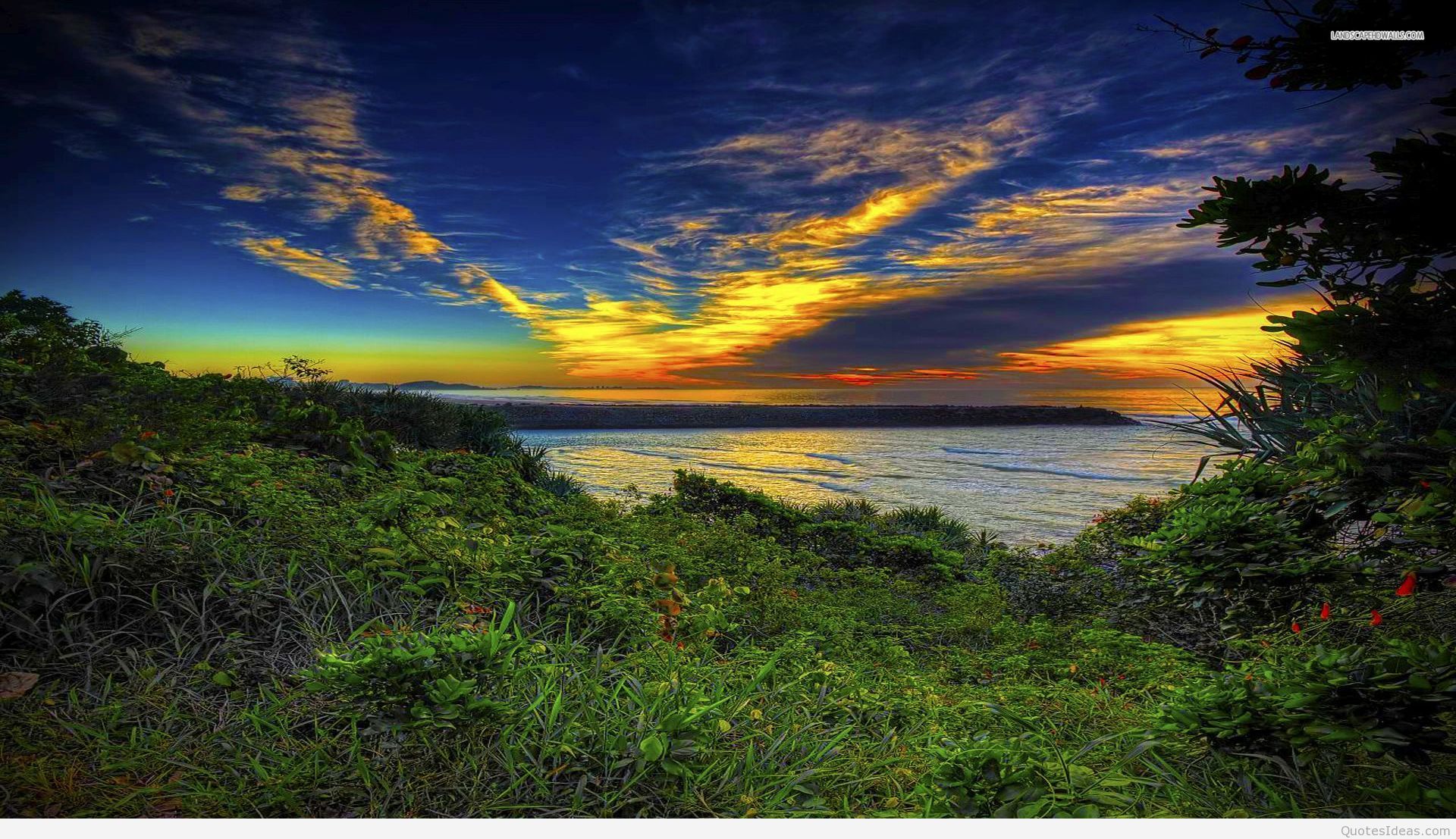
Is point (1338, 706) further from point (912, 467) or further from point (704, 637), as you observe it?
point (912, 467)

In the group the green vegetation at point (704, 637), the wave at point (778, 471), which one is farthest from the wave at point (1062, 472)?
the green vegetation at point (704, 637)

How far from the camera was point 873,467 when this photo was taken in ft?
47.0

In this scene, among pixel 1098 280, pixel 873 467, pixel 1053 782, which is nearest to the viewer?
pixel 1053 782

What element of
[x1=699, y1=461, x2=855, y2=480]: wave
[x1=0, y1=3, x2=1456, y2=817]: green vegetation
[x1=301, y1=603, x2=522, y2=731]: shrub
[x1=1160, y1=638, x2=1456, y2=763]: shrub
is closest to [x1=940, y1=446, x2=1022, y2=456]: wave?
[x1=699, y1=461, x2=855, y2=480]: wave

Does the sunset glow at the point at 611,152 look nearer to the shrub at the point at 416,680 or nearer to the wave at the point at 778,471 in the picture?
the shrub at the point at 416,680

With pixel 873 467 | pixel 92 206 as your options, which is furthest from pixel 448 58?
pixel 873 467

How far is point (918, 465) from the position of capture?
1469 centimetres

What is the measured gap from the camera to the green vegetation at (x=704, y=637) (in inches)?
91.4

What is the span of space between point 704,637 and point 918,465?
1145cm

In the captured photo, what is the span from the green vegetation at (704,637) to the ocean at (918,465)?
3.17 metres

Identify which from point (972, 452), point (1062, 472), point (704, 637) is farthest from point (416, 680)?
point (972, 452)

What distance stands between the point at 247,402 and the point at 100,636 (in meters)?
3.72

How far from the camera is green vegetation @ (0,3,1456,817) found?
232 centimetres
